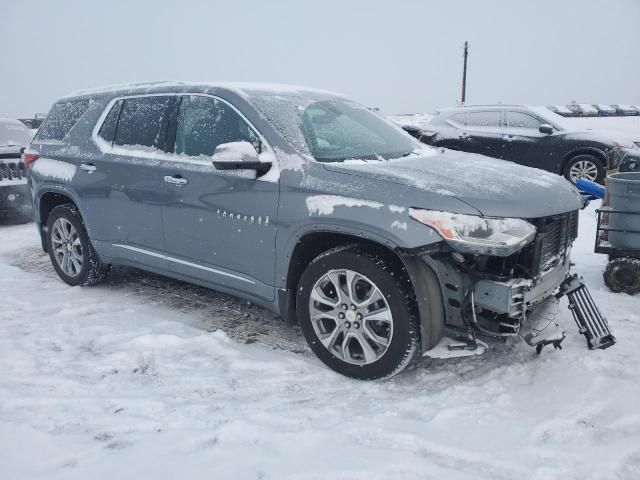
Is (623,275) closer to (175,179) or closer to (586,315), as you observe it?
(586,315)

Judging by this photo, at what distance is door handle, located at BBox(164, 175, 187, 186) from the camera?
150 inches

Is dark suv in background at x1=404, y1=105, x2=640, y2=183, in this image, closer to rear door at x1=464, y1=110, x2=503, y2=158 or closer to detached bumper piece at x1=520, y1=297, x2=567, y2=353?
rear door at x1=464, y1=110, x2=503, y2=158

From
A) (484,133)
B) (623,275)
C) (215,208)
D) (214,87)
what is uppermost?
(214,87)

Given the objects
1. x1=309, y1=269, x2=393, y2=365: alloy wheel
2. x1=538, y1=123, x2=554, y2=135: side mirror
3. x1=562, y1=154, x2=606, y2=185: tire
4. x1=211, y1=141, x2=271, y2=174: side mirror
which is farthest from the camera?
x1=538, y1=123, x2=554, y2=135: side mirror

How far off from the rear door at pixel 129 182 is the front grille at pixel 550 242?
264 centimetres

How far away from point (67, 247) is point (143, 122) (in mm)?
1620

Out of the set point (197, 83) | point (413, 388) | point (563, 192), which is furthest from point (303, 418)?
point (197, 83)

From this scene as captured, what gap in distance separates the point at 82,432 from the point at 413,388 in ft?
6.01

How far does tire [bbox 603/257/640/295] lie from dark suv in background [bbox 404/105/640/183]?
5.11m

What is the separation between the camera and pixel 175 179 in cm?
386

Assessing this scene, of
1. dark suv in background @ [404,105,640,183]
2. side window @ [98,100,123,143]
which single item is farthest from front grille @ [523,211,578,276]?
dark suv in background @ [404,105,640,183]

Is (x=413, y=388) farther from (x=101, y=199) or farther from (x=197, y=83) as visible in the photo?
(x=101, y=199)

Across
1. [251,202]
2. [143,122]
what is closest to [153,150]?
[143,122]

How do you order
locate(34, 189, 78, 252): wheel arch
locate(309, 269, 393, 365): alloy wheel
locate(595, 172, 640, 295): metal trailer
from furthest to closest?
1. locate(34, 189, 78, 252): wheel arch
2. locate(595, 172, 640, 295): metal trailer
3. locate(309, 269, 393, 365): alloy wheel
